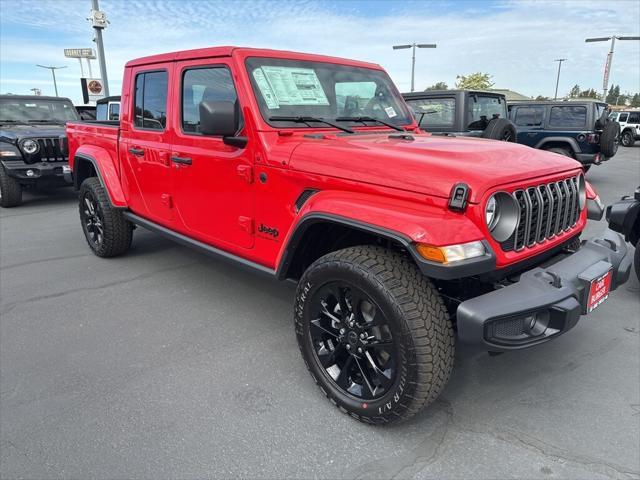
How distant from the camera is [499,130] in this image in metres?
7.11

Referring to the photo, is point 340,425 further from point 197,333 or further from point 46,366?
point 46,366

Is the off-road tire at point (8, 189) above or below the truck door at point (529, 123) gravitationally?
below

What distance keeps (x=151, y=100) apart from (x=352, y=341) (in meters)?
2.71

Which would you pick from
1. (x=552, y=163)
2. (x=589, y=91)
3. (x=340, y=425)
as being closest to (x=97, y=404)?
(x=340, y=425)

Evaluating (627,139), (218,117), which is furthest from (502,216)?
(627,139)

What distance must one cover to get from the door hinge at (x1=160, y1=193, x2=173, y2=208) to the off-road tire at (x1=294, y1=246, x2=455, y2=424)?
1.84 metres

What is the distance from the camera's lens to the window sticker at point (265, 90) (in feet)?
9.68

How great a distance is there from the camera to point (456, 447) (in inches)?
89.0

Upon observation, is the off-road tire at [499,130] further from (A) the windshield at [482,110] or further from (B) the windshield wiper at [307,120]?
(B) the windshield wiper at [307,120]

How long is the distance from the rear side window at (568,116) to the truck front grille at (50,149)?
10.1m

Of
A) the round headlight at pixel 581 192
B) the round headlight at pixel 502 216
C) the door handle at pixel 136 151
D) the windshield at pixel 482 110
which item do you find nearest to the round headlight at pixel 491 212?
the round headlight at pixel 502 216

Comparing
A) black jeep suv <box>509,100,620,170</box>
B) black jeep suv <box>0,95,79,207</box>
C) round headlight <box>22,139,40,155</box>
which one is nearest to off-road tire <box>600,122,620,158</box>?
black jeep suv <box>509,100,620,170</box>

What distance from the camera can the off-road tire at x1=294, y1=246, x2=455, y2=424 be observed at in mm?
2068

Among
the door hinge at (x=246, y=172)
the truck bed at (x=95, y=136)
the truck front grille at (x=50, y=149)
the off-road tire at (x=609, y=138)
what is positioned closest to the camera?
the door hinge at (x=246, y=172)
